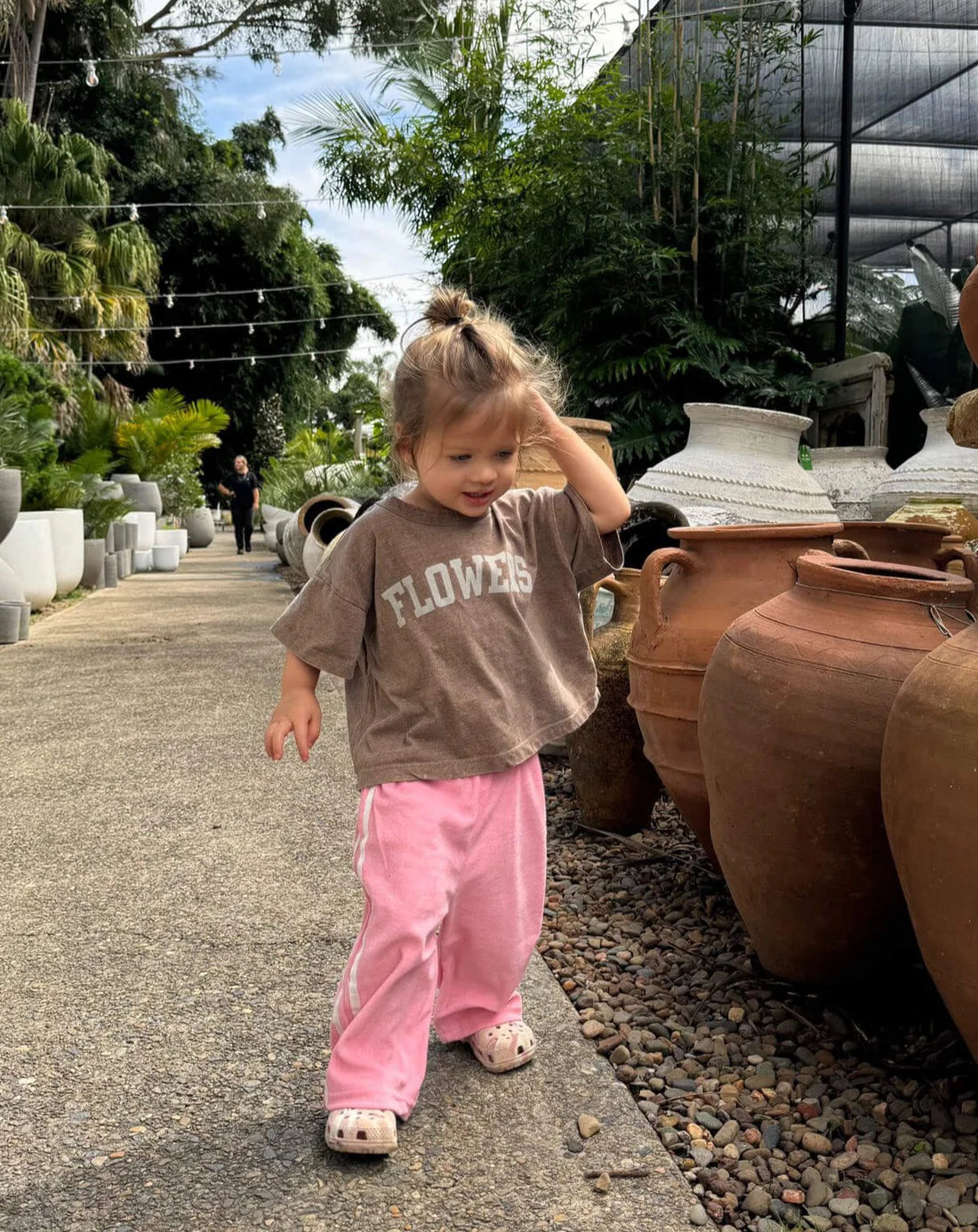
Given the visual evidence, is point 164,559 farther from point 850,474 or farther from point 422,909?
point 422,909

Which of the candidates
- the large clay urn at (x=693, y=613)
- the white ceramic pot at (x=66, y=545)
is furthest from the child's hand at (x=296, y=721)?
the white ceramic pot at (x=66, y=545)

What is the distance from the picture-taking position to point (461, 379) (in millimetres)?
1819

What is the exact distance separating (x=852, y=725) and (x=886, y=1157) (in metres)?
0.72

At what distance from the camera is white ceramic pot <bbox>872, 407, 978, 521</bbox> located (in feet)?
16.4

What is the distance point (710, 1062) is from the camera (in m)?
2.15

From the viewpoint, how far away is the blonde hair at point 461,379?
5.98ft

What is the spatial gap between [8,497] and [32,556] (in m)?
1.37

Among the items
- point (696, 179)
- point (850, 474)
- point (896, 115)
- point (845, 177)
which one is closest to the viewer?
point (850, 474)

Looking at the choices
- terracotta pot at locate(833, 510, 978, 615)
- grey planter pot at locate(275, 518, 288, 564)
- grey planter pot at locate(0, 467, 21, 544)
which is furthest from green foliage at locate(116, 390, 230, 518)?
terracotta pot at locate(833, 510, 978, 615)

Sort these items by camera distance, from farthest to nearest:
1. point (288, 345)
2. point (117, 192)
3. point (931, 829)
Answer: point (288, 345) → point (117, 192) → point (931, 829)

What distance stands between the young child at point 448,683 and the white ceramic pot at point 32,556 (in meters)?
7.08

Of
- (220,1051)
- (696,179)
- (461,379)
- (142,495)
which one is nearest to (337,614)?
(461,379)

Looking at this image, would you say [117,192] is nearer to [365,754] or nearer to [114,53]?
[114,53]

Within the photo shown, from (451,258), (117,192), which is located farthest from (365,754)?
(117,192)
